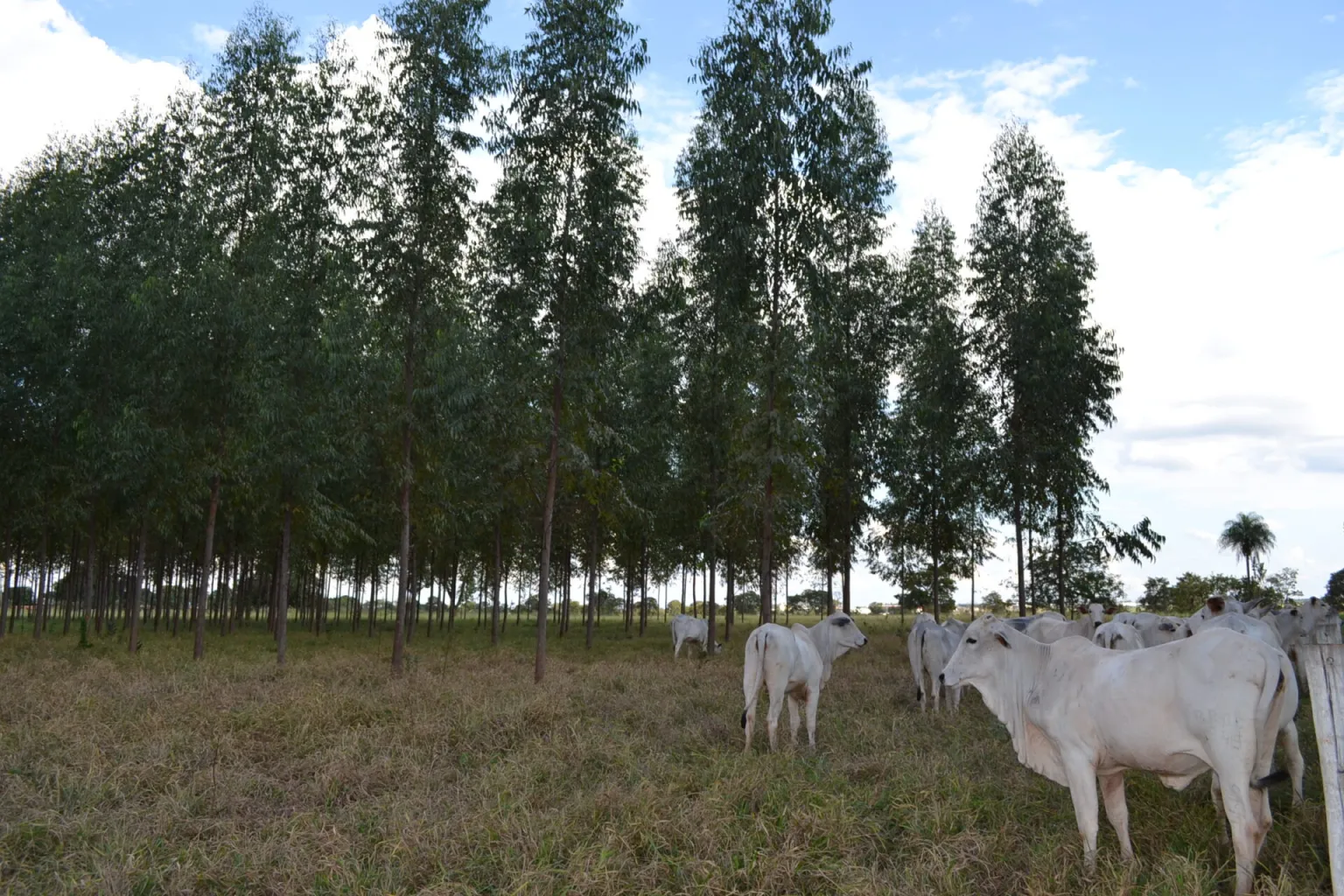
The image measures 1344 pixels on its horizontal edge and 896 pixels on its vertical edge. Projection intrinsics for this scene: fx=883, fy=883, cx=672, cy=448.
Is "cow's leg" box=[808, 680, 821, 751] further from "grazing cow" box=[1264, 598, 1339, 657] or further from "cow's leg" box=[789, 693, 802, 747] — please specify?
"grazing cow" box=[1264, 598, 1339, 657]

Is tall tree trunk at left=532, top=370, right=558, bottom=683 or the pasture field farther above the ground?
tall tree trunk at left=532, top=370, right=558, bottom=683

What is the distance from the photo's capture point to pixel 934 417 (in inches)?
1043

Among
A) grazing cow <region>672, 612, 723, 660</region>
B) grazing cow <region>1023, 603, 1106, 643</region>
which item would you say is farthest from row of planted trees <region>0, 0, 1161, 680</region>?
grazing cow <region>1023, 603, 1106, 643</region>

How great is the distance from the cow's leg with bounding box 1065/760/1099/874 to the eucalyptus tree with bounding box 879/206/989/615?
1962 centimetres

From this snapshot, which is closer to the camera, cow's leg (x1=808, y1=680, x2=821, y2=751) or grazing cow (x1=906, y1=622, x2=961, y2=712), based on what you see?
cow's leg (x1=808, y1=680, x2=821, y2=751)

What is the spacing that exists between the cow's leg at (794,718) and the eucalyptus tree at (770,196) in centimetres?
Answer: 673

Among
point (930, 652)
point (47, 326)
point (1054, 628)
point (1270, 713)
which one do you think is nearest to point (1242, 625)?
point (1054, 628)

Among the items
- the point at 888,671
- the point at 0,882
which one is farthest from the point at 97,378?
the point at 888,671

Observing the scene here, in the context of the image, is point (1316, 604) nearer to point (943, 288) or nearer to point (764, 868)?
point (764, 868)

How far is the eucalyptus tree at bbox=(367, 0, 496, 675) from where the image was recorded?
62.2 ft

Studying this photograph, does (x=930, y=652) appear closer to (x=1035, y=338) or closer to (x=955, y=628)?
(x=955, y=628)

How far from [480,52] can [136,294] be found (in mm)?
9257

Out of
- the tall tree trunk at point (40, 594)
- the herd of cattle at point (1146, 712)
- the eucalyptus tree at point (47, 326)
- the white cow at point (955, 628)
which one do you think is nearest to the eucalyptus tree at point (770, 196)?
the white cow at point (955, 628)

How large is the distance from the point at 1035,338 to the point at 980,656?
64.5 feet
